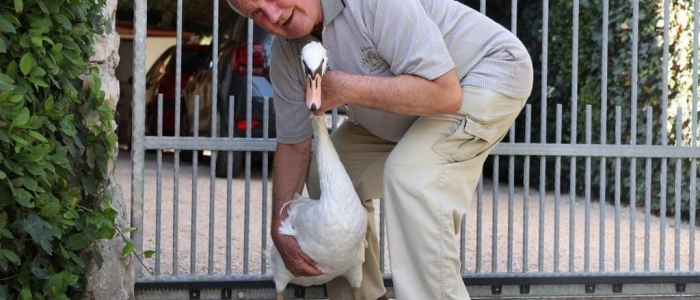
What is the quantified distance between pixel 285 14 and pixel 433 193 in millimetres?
869

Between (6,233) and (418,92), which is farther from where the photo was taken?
(418,92)

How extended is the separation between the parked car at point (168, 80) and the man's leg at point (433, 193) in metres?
5.74

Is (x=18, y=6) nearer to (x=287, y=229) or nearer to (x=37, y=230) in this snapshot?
(x=37, y=230)

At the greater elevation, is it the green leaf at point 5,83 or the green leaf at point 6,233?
the green leaf at point 5,83

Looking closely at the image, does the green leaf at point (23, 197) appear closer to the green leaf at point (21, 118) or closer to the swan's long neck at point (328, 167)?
the green leaf at point (21, 118)

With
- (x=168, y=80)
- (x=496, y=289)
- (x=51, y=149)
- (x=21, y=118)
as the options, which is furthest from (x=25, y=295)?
(x=168, y=80)

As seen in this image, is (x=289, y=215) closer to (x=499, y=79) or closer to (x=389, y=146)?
(x=389, y=146)

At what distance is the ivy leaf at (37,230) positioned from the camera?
12.6ft

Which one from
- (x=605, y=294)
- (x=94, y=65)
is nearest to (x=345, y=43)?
(x=94, y=65)

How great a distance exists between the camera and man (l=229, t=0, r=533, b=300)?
4.01 metres

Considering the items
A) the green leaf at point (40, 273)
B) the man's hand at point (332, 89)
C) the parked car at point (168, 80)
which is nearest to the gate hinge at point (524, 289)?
the man's hand at point (332, 89)

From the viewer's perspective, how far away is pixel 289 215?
4613mm

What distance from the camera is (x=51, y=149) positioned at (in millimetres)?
3967

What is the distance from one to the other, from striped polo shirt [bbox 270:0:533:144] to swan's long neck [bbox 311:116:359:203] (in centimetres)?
19
